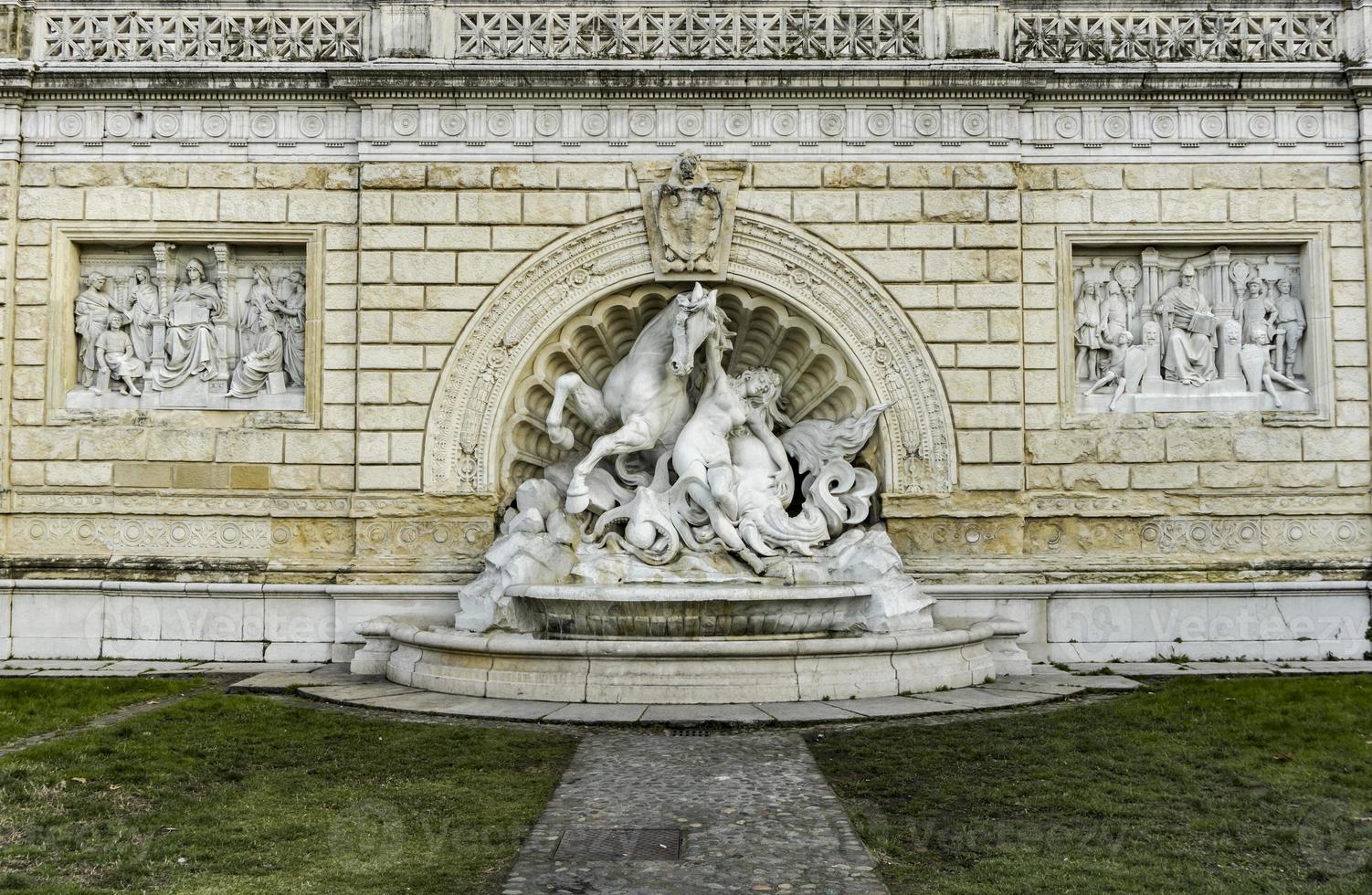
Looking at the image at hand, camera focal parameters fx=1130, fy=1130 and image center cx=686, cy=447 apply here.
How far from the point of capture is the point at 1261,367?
41.0ft

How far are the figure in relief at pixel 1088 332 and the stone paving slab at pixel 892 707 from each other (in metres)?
4.78

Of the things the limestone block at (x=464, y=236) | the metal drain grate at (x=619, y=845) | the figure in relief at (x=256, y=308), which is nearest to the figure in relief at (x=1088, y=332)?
the limestone block at (x=464, y=236)

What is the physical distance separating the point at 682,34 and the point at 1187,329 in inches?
255

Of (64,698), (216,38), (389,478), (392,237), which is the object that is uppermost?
(216,38)

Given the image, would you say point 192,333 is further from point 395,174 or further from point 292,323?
point 395,174

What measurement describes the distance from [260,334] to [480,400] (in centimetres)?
271

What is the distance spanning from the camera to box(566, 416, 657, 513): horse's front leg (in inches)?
453

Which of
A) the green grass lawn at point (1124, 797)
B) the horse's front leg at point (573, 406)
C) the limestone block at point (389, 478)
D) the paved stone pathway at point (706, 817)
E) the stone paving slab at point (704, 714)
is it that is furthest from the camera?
the limestone block at point (389, 478)

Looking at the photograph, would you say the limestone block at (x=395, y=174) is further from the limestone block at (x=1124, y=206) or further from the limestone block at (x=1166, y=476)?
the limestone block at (x=1166, y=476)

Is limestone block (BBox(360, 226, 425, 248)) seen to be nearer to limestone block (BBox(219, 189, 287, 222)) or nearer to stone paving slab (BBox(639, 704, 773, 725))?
limestone block (BBox(219, 189, 287, 222))

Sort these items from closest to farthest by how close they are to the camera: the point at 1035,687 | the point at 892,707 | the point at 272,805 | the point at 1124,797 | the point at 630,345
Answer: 1. the point at 272,805
2. the point at 1124,797
3. the point at 892,707
4. the point at 1035,687
5. the point at 630,345

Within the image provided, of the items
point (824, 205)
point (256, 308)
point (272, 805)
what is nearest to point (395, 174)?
point (256, 308)

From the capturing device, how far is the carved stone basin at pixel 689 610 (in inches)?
391

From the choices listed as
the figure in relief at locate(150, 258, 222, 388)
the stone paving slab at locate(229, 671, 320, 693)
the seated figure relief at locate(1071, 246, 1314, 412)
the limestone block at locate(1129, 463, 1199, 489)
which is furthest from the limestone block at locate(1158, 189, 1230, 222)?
the figure in relief at locate(150, 258, 222, 388)
